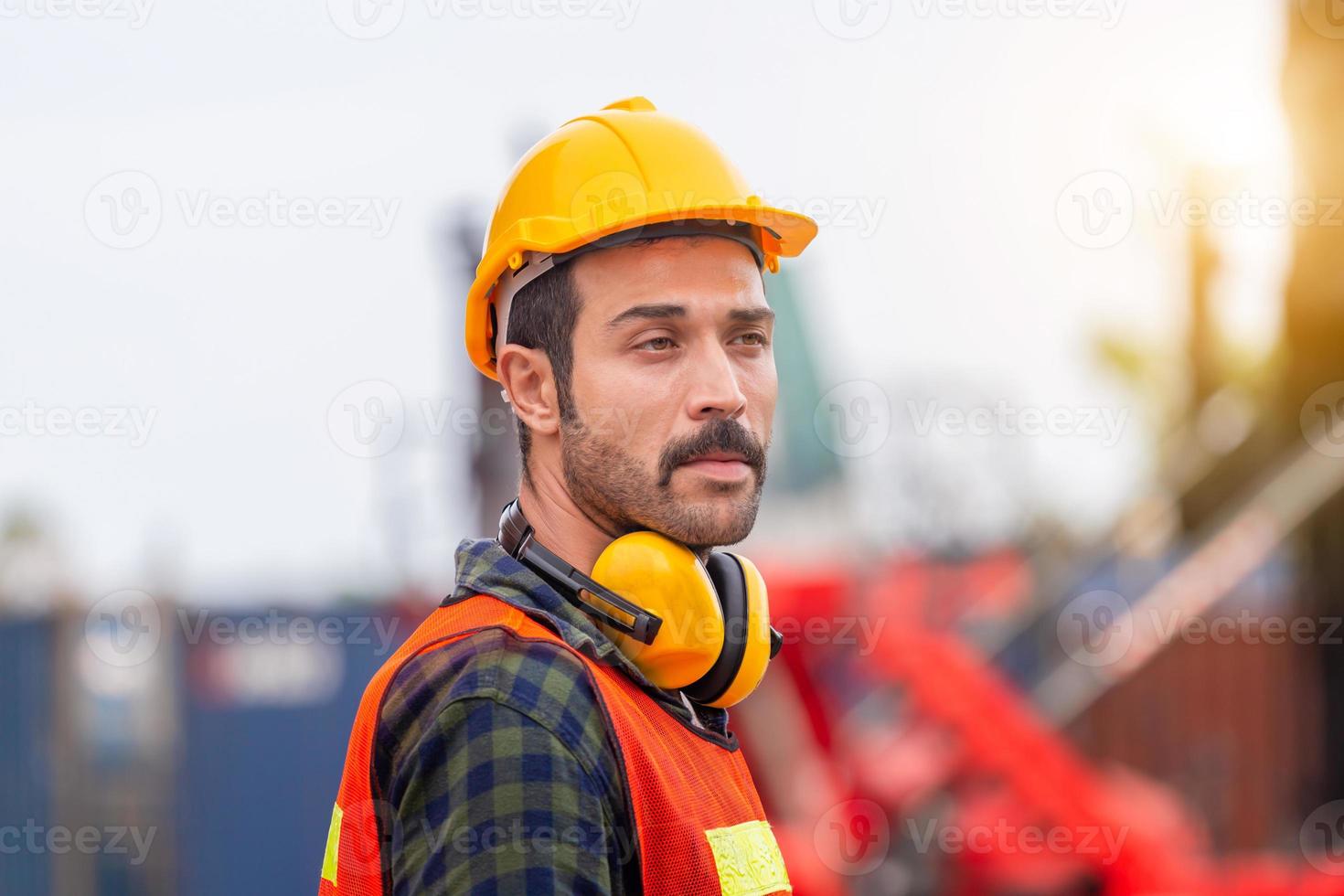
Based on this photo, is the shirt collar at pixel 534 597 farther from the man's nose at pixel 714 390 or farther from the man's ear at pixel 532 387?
the man's nose at pixel 714 390

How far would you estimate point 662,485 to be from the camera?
2.12 m

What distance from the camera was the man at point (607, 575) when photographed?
1.71 meters

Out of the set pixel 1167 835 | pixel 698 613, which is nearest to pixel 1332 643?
pixel 1167 835

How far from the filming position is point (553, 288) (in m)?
2.20

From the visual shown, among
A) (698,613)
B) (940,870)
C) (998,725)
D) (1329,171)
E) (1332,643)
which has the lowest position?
(940,870)

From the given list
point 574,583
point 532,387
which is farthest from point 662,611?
point 532,387

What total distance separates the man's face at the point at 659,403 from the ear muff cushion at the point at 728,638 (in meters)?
0.14

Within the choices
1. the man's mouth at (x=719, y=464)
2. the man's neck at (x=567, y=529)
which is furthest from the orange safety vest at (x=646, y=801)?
the man's mouth at (x=719, y=464)

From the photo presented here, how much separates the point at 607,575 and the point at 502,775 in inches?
18.0

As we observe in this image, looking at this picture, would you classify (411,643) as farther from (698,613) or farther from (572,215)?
(572,215)

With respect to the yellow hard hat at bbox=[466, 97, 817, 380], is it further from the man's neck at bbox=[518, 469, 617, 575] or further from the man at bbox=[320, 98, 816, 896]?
the man's neck at bbox=[518, 469, 617, 575]

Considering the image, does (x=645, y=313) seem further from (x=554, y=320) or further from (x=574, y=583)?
(x=574, y=583)

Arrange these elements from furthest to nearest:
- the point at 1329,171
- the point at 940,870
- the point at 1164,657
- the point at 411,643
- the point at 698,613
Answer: the point at 1164,657 → the point at 940,870 → the point at 1329,171 → the point at 698,613 → the point at 411,643

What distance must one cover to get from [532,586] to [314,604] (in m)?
9.23
